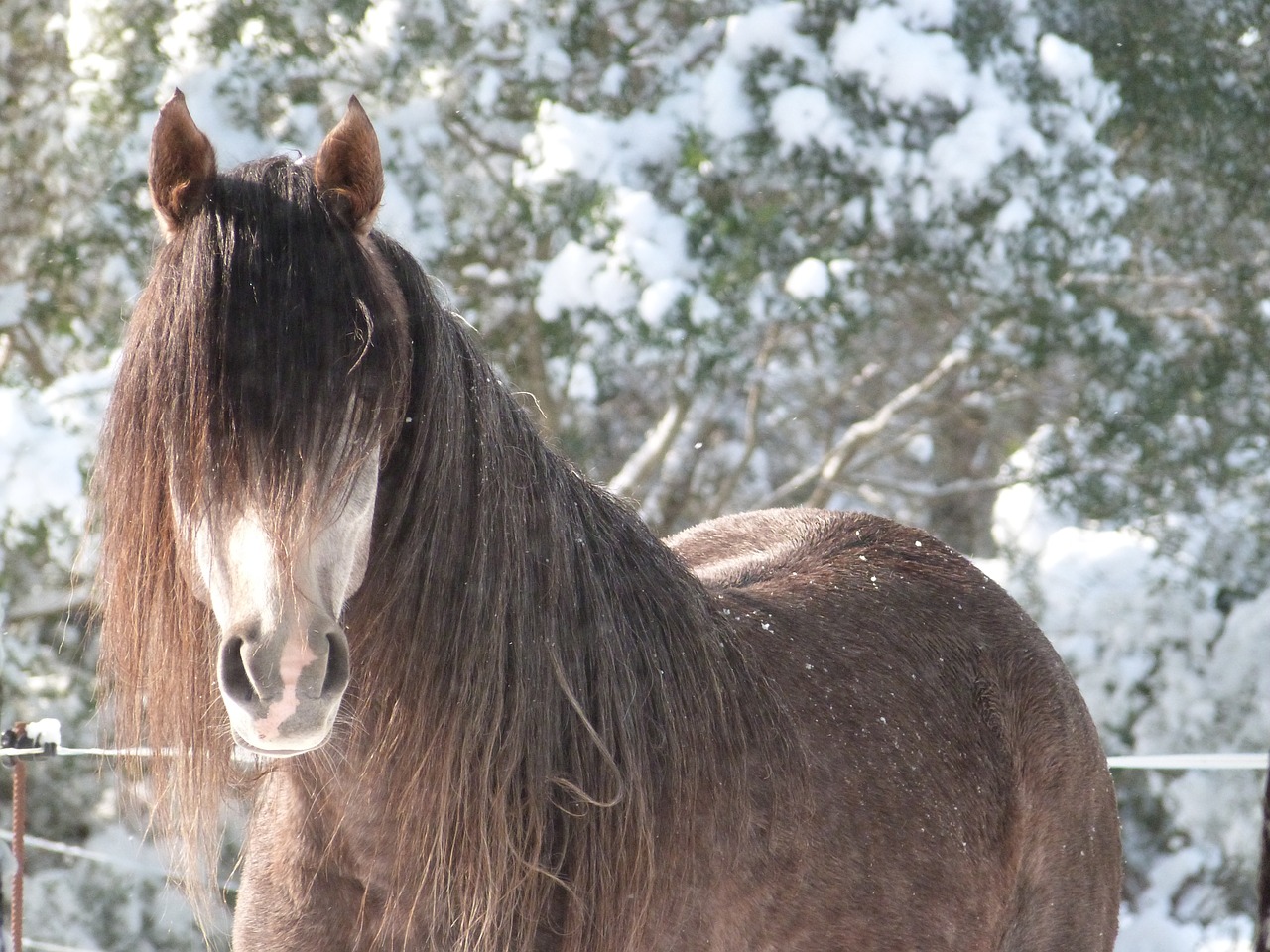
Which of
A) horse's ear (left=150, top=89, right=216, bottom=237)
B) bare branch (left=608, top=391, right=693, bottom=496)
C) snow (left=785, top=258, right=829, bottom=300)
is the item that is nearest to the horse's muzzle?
horse's ear (left=150, top=89, right=216, bottom=237)

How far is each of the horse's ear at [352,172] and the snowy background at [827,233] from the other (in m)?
4.63

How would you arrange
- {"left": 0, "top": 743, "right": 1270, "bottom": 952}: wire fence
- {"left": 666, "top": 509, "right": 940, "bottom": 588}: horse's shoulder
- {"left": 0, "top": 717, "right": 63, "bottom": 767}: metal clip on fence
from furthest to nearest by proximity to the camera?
1. {"left": 666, "top": 509, "right": 940, "bottom": 588}: horse's shoulder
2. {"left": 0, "top": 717, "right": 63, "bottom": 767}: metal clip on fence
3. {"left": 0, "top": 743, "right": 1270, "bottom": 952}: wire fence

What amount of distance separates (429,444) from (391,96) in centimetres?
562

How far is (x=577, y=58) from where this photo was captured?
695cm

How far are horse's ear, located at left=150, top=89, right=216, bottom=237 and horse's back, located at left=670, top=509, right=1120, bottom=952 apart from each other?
0.89 meters

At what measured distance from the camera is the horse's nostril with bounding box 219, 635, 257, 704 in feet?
3.92

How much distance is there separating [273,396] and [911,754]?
1.19 metres

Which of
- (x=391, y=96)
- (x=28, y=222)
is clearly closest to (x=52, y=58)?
(x=28, y=222)

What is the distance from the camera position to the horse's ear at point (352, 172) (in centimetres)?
135

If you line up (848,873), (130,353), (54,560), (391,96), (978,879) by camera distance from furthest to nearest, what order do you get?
Result: (391,96) → (54,560) → (978,879) → (848,873) → (130,353)

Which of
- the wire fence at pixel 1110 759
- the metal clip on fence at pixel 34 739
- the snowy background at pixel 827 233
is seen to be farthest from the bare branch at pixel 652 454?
the metal clip on fence at pixel 34 739

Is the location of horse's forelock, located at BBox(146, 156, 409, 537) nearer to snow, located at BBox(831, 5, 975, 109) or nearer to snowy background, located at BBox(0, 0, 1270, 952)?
snowy background, located at BBox(0, 0, 1270, 952)

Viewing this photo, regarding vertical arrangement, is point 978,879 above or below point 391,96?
below

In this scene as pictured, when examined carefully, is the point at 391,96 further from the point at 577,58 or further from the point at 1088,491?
the point at 1088,491
